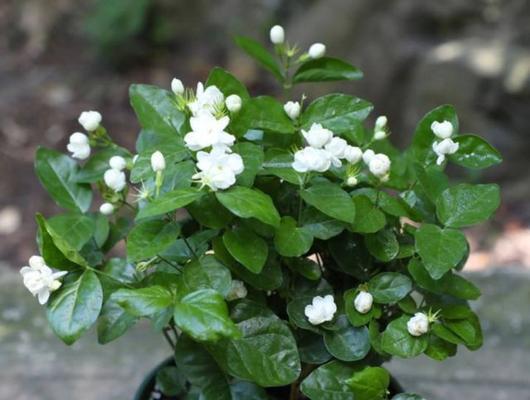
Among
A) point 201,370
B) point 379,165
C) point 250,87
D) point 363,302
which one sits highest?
point 379,165

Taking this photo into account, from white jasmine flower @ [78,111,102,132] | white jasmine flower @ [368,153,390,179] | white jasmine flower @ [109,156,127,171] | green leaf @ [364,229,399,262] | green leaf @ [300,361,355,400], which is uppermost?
white jasmine flower @ [368,153,390,179]

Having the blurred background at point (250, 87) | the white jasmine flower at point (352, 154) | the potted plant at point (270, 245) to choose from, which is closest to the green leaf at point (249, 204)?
the potted plant at point (270, 245)

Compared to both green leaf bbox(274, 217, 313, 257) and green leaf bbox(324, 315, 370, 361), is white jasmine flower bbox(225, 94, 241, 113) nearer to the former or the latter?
green leaf bbox(274, 217, 313, 257)

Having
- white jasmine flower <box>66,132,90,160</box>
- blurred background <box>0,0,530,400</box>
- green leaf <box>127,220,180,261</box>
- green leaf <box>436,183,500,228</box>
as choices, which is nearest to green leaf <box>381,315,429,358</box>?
green leaf <box>436,183,500,228</box>

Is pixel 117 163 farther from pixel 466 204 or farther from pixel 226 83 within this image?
pixel 466 204

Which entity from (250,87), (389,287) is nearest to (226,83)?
(389,287)

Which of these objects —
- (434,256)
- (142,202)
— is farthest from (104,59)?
(434,256)
